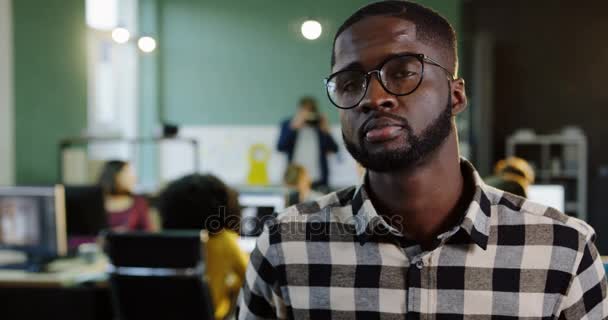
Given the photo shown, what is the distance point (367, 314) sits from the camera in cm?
84

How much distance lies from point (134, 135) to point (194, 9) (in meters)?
1.30

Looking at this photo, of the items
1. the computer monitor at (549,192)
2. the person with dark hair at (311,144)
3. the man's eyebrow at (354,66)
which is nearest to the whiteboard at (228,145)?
the person with dark hair at (311,144)

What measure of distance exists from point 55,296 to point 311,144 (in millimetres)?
1592

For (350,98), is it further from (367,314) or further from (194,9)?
(194,9)

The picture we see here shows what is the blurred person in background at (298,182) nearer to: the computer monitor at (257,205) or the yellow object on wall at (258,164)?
the computer monitor at (257,205)

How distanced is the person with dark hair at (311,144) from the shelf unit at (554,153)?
2.46 m

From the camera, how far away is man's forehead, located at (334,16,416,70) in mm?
780

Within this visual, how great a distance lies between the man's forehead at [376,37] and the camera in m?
0.78

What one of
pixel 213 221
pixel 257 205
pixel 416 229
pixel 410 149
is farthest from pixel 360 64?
pixel 257 205

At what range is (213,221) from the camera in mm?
1779

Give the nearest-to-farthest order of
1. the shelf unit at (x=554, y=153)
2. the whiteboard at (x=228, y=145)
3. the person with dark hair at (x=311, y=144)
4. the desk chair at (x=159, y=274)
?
the desk chair at (x=159, y=274) → the person with dark hair at (x=311, y=144) → the shelf unit at (x=554, y=153) → the whiteboard at (x=228, y=145)

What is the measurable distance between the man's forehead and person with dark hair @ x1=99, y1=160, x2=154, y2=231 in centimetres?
275

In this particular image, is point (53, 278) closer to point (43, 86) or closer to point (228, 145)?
point (43, 86)

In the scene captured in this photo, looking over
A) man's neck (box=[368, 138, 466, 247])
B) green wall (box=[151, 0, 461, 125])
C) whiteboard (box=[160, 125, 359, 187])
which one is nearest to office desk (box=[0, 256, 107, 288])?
man's neck (box=[368, 138, 466, 247])
